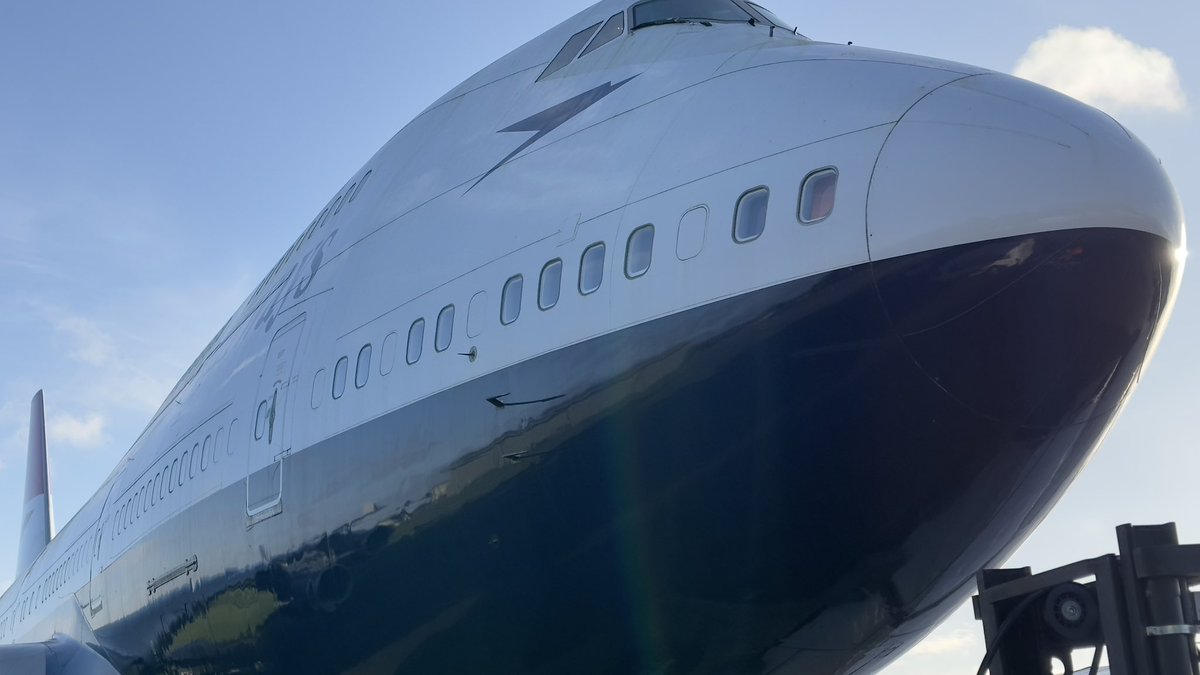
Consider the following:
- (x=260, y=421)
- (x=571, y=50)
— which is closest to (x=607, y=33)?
(x=571, y=50)

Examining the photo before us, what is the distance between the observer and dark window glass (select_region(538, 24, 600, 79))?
7.89 meters

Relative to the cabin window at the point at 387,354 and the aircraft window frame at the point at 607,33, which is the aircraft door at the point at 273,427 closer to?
the cabin window at the point at 387,354

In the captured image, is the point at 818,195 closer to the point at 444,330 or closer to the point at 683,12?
the point at 444,330

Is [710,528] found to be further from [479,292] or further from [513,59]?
[513,59]

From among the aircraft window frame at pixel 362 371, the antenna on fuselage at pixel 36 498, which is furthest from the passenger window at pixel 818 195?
the antenna on fuselage at pixel 36 498

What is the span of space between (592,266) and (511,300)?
2.30 feet

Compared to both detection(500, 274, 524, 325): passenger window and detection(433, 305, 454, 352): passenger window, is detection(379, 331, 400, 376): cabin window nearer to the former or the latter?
detection(433, 305, 454, 352): passenger window

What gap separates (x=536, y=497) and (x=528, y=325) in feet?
3.11

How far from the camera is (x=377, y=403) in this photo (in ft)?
24.0

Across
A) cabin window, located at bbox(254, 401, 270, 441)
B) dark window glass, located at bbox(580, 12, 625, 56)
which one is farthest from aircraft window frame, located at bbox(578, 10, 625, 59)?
cabin window, located at bbox(254, 401, 270, 441)

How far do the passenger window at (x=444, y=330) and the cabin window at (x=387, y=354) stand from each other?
53 cm

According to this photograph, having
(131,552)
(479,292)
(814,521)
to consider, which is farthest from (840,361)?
(131,552)

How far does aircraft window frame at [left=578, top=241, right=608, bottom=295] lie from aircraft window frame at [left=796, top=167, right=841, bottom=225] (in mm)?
1167

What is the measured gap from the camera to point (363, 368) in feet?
25.2
